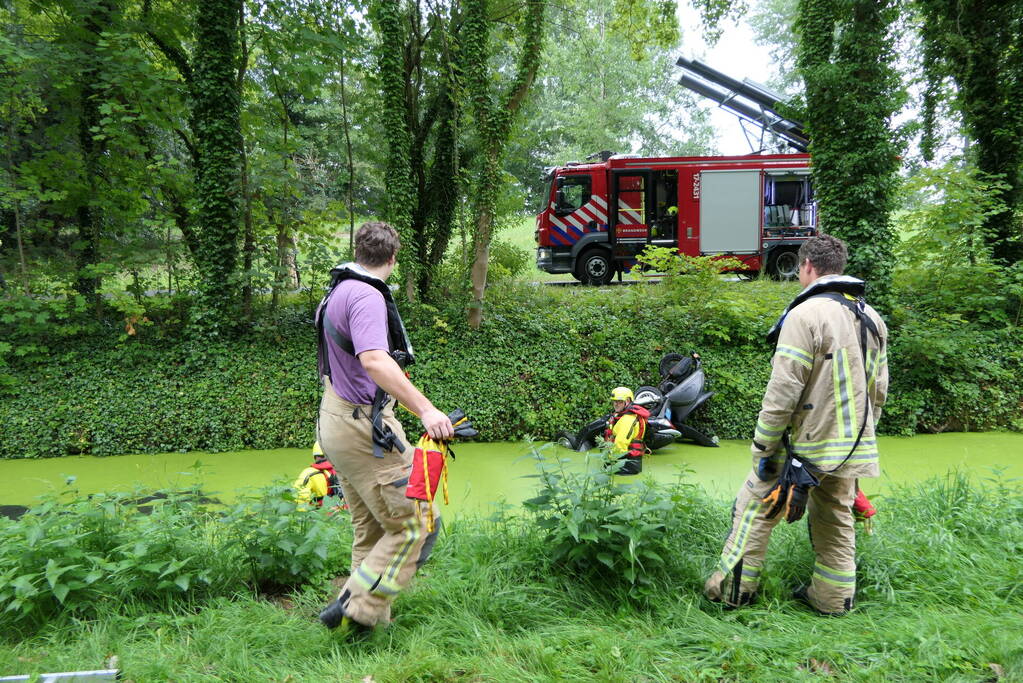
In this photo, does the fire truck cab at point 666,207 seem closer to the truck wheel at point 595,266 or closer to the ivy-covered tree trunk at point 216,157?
the truck wheel at point 595,266

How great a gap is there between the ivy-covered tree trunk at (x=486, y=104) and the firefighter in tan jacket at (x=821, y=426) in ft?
19.1

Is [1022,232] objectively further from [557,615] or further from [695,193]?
[557,615]

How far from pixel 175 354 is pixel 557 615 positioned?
6961mm

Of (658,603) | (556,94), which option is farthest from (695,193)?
(556,94)

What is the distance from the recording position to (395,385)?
241 cm

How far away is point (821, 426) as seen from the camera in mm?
2893

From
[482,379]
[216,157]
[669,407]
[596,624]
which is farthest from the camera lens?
[216,157]

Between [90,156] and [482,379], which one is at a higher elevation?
[90,156]

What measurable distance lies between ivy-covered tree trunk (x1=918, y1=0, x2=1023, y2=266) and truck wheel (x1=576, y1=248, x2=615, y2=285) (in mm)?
5801

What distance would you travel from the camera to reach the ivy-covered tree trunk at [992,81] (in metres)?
8.59

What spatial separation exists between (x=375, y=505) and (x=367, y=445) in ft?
0.82

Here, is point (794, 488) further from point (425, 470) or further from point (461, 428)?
point (425, 470)

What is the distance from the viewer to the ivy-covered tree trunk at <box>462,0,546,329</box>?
820 cm

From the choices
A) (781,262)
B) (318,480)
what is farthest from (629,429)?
(781,262)
